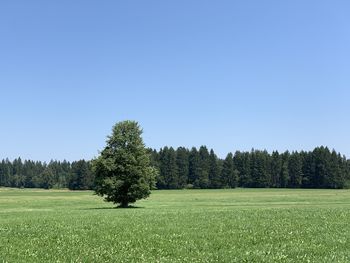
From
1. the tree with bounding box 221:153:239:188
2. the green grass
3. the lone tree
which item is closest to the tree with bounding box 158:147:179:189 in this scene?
the tree with bounding box 221:153:239:188

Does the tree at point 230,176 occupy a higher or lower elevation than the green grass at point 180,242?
higher

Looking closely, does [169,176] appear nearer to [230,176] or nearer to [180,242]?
[230,176]

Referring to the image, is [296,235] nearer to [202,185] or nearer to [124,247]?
[124,247]

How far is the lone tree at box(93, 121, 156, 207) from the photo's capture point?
6028 cm

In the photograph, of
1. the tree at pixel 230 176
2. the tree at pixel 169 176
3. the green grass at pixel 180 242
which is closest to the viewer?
the green grass at pixel 180 242

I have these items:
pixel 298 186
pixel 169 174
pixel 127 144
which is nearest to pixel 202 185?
pixel 169 174

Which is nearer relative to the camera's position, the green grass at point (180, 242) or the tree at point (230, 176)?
the green grass at point (180, 242)

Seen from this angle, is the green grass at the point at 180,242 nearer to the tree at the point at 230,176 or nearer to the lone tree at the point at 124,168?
the lone tree at the point at 124,168

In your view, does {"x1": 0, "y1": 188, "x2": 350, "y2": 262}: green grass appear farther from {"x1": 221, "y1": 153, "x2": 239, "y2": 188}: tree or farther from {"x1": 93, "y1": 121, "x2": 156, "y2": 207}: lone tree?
{"x1": 221, "y1": 153, "x2": 239, "y2": 188}: tree

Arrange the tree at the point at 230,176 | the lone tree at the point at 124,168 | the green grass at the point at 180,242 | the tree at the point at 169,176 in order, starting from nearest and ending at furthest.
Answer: the green grass at the point at 180,242 → the lone tree at the point at 124,168 → the tree at the point at 169,176 → the tree at the point at 230,176

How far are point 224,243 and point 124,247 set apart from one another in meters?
4.08

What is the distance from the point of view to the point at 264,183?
199 metres

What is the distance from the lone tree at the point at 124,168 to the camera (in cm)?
6028

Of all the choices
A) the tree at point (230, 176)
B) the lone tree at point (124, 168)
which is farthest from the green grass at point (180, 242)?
the tree at point (230, 176)
